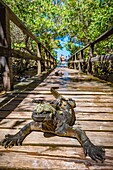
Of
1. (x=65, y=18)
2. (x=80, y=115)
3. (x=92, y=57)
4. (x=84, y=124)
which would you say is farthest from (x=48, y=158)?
(x=65, y=18)

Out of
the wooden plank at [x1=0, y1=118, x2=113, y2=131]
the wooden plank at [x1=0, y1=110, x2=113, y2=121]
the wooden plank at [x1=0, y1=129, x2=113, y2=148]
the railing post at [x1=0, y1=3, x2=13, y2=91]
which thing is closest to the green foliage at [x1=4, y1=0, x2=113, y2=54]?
the railing post at [x1=0, y1=3, x2=13, y2=91]

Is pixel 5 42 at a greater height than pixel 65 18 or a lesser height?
lesser

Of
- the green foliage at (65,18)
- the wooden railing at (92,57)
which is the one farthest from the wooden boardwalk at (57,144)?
the green foliage at (65,18)

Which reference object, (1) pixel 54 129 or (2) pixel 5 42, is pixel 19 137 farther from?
(2) pixel 5 42

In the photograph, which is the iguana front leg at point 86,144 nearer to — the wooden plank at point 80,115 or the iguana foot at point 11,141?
the iguana foot at point 11,141

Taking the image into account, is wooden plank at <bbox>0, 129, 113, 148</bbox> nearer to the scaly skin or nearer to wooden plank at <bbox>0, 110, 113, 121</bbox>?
the scaly skin

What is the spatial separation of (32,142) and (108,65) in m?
7.21

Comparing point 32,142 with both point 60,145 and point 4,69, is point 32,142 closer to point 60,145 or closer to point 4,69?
point 60,145

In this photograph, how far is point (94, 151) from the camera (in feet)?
3.86

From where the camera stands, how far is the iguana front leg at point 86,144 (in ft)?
3.76

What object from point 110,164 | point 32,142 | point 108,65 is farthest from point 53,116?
point 108,65

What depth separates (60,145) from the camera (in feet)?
4.28

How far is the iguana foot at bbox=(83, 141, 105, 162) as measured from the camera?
3.70 feet

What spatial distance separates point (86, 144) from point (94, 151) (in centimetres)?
8
